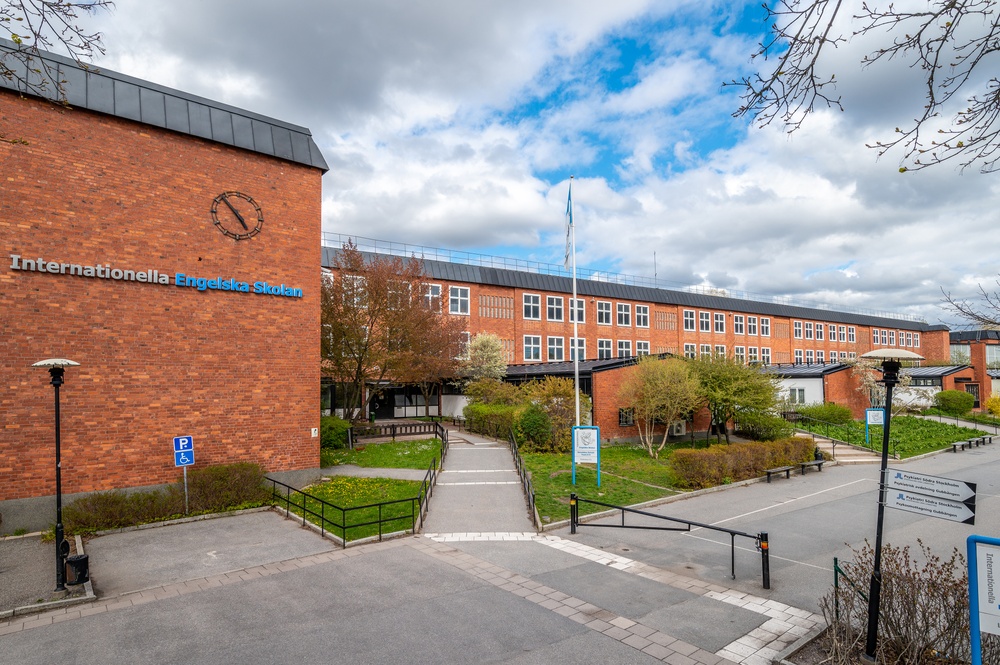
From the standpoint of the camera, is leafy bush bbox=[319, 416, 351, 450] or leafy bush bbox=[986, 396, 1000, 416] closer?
leafy bush bbox=[319, 416, 351, 450]

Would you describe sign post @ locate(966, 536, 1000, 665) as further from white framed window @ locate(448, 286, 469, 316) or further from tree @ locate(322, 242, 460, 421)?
white framed window @ locate(448, 286, 469, 316)

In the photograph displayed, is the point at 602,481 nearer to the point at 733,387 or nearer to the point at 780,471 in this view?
the point at 780,471

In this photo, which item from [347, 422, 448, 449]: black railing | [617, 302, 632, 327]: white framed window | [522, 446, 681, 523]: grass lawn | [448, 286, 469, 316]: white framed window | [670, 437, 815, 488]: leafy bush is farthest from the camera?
[617, 302, 632, 327]: white framed window

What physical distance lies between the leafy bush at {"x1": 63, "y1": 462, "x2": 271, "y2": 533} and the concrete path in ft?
16.3

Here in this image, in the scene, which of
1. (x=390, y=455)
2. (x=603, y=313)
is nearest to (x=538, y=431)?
(x=390, y=455)

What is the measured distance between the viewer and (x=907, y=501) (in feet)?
20.2

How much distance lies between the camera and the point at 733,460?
65.7ft

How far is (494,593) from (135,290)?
11696mm

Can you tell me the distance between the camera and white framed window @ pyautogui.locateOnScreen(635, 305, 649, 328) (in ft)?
162

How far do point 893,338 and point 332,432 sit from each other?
76.8 meters

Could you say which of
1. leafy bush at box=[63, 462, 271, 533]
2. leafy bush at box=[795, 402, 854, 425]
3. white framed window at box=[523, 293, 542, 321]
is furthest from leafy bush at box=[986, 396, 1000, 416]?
leafy bush at box=[63, 462, 271, 533]

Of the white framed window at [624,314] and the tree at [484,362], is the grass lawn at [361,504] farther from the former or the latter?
the white framed window at [624,314]

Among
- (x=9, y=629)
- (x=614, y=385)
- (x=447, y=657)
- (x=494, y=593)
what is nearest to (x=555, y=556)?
(x=494, y=593)

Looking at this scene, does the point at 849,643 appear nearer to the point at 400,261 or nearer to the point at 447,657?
the point at 447,657
